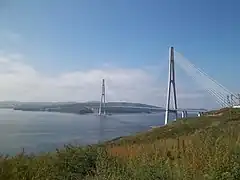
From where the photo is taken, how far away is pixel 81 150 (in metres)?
5.44

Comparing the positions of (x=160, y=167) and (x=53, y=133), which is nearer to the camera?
(x=160, y=167)

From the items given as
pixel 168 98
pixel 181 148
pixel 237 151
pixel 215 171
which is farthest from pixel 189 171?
pixel 168 98

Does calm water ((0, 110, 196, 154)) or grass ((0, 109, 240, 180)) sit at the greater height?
grass ((0, 109, 240, 180))

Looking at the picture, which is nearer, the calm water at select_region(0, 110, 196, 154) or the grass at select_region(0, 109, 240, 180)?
the grass at select_region(0, 109, 240, 180)

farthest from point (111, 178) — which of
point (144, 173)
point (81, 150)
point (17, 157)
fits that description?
point (81, 150)

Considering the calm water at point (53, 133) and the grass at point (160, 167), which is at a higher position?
the grass at point (160, 167)

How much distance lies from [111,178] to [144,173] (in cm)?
35

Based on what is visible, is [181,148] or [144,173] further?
[181,148]

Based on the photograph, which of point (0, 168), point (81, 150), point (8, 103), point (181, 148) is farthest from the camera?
point (8, 103)

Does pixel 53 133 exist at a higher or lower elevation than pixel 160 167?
lower

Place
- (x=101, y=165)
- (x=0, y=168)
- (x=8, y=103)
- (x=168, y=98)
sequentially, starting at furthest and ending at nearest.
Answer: (x=8, y=103) → (x=168, y=98) → (x=0, y=168) → (x=101, y=165)

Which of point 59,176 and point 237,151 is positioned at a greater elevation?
point 237,151

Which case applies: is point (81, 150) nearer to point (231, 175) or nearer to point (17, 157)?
point (17, 157)

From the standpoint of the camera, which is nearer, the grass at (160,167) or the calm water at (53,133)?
the grass at (160,167)
